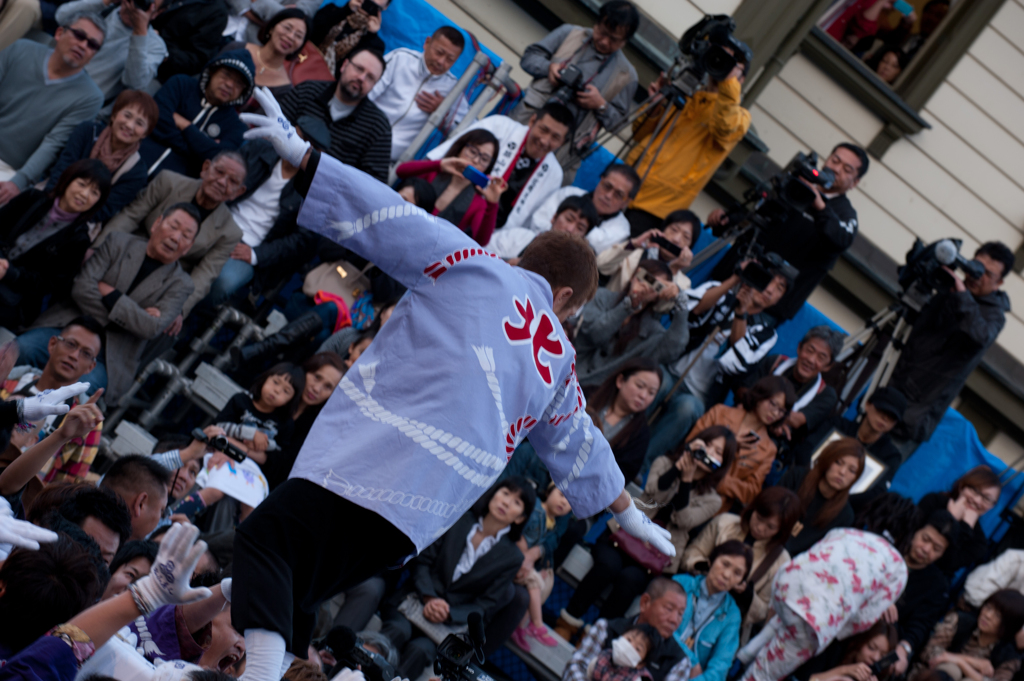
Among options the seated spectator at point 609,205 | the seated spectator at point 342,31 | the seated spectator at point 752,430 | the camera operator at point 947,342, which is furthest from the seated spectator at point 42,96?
the camera operator at point 947,342

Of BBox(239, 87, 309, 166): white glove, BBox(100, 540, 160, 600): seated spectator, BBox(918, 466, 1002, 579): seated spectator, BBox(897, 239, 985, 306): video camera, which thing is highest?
BBox(897, 239, 985, 306): video camera

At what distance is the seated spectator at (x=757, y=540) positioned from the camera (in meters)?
4.81

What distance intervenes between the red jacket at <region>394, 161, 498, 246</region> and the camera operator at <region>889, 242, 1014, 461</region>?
280 centimetres

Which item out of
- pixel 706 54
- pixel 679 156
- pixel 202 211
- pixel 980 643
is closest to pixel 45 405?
pixel 202 211

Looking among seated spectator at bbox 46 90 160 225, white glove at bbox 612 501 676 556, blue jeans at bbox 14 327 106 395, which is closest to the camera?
white glove at bbox 612 501 676 556

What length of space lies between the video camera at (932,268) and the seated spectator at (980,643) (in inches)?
71.7

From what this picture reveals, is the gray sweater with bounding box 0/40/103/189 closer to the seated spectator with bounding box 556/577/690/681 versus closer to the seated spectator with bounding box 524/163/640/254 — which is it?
the seated spectator with bounding box 524/163/640/254

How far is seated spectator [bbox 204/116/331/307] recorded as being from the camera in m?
4.61

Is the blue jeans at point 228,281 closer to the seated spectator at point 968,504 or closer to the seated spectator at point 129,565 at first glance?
the seated spectator at point 129,565

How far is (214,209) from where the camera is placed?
4426mm

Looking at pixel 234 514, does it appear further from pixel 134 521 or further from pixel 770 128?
pixel 770 128

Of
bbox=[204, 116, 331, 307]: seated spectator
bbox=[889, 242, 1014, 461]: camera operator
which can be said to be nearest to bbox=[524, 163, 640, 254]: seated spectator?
bbox=[204, 116, 331, 307]: seated spectator

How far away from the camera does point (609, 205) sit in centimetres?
543

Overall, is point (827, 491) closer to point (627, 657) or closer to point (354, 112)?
point (627, 657)
